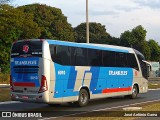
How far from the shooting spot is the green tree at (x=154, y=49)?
9338 cm

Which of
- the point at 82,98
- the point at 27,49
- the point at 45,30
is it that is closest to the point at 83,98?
the point at 82,98

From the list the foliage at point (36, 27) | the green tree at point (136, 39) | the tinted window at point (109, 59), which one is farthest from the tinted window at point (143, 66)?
the green tree at point (136, 39)

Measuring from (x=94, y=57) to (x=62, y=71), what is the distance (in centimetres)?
313

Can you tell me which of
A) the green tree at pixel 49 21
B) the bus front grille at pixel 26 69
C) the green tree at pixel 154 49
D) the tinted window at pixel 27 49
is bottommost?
the bus front grille at pixel 26 69

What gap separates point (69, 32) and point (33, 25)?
23849 mm

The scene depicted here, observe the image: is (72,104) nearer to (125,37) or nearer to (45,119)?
(45,119)

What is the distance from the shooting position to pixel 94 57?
783 inches

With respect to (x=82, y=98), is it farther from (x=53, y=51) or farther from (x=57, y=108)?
(x=53, y=51)

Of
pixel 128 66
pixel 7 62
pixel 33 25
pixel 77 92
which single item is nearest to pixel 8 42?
pixel 7 62

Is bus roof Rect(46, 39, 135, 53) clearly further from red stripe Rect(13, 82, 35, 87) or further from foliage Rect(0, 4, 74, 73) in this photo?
foliage Rect(0, 4, 74, 73)

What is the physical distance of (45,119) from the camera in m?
13.9

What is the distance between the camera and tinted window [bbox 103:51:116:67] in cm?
2074

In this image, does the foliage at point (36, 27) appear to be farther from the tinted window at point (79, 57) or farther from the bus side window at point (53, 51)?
the bus side window at point (53, 51)

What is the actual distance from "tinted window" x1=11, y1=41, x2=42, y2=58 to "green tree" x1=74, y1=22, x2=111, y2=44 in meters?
77.7
